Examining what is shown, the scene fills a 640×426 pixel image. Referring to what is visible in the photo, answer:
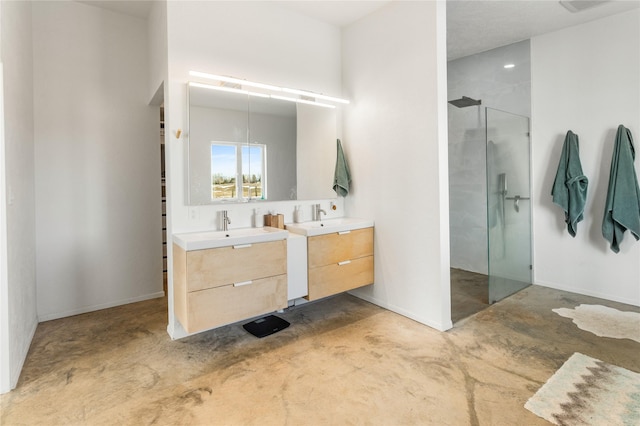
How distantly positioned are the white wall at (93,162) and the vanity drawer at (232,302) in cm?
146

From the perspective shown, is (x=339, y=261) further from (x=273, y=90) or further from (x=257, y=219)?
(x=273, y=90)

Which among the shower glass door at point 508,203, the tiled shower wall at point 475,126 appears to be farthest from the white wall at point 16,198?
the tiled shower wall at point 475,126

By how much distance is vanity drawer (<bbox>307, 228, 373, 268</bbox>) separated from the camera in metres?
2.97

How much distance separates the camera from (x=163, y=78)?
9.31 ft

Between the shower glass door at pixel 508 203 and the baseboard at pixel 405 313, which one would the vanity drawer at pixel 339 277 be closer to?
the baseboard at pixel 405 313

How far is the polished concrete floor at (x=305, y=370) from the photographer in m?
1.83

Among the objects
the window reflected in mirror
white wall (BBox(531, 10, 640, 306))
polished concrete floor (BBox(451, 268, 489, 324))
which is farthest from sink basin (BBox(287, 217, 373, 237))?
white wall (BBox(531, 10, 640, 306))

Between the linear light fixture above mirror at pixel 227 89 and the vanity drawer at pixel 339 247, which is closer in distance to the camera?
the linear light fixture above mirror at pixel 227 89

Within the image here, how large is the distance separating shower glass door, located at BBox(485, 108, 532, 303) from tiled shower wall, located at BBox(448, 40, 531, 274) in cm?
49

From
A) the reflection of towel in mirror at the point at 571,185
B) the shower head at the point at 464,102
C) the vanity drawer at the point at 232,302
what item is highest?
the shower head at the point at 464,102

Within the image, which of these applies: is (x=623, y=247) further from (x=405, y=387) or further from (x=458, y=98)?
(x=405, y=387)

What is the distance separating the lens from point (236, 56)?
2.98 m

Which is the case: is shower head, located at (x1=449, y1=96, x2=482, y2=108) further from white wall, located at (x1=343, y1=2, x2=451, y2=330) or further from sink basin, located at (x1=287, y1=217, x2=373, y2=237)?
sink basin, located at (x1=287, y1=217, x2=373, y2=237)

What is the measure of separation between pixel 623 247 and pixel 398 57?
9.49 feet
